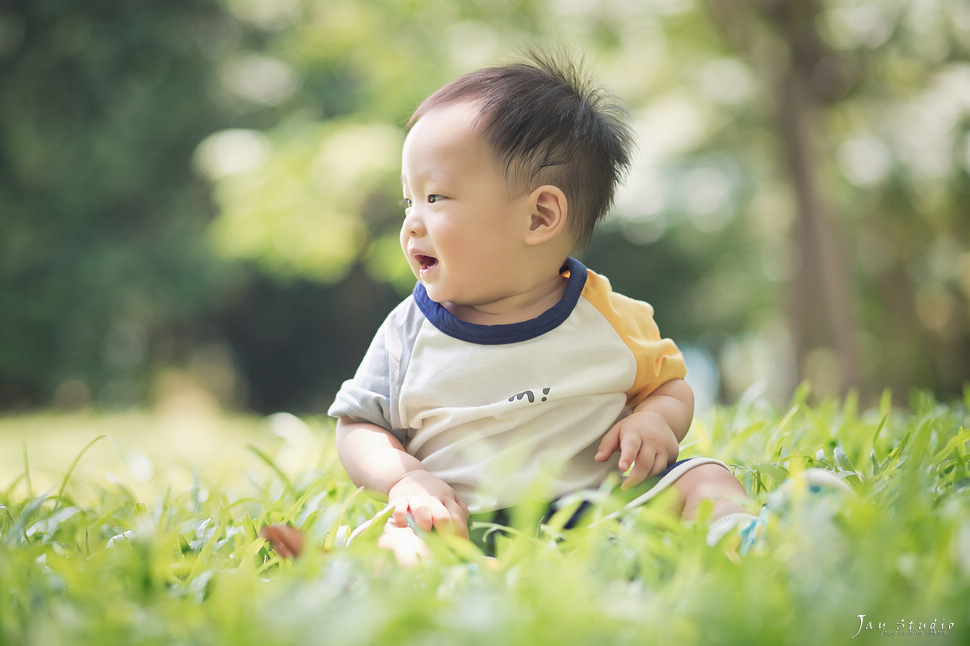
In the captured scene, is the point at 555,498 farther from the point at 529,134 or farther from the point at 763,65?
the point at 763,65

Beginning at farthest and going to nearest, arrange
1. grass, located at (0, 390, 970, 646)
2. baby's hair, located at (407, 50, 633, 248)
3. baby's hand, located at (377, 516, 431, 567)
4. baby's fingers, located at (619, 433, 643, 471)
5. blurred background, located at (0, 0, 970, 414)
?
1. blurred background, located at (0, 0, 970, 414)
2. baby's hair, located at (407, 50, 633, 248)
3. baby's fingers, located at (619, 433, 643, 471)
4. baby's hand, located at (377, 516, 431, 567)
5. grass, located at (0, 390, 970, 646)

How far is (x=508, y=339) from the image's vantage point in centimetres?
121

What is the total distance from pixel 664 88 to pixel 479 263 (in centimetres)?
593

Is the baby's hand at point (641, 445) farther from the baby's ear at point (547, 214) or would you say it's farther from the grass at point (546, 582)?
the baby's ear at point (547, 214)

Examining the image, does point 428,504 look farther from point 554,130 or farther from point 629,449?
point 554,130

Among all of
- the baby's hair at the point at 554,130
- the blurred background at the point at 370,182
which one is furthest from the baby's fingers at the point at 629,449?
the blurred background at the point at 370,182

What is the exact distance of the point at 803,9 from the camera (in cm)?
Answer: 604

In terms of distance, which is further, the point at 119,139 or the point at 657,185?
the point at 119,139

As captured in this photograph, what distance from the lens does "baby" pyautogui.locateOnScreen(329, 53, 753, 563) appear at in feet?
3.81

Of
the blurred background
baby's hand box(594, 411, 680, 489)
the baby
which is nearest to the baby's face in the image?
the baby

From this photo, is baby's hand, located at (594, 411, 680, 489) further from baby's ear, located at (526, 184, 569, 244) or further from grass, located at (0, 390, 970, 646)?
baby's ear, located at (526, 184, 569, 244)

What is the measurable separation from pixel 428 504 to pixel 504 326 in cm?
32

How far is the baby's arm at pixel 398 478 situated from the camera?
102cm

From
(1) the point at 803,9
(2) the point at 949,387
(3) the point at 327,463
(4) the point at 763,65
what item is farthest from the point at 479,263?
(2) the point at 949,387
